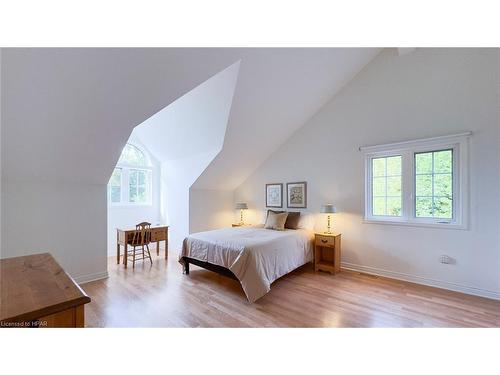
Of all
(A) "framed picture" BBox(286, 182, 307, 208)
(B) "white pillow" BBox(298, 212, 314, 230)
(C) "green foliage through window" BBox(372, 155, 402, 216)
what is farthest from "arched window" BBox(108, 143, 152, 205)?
(C) "green foliage through window" BBox(372, 155, 402, 216)

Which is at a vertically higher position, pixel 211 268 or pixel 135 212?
pixel 135 212

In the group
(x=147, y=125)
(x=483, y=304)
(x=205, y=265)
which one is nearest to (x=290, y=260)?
(x=205, y=265)

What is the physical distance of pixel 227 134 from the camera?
351 cm

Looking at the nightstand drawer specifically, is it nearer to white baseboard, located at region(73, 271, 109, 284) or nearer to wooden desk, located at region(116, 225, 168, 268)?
wooden desk, located at region(116, 225, 168, 268)

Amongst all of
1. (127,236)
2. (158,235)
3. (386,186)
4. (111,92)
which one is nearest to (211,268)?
(158,235)

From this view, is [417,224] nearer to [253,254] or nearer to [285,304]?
[285,304]

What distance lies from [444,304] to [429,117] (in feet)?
7.63

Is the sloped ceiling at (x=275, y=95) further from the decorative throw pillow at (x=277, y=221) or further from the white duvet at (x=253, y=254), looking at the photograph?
the white duvet at (x=253, y=254)

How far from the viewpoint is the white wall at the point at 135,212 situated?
455cm

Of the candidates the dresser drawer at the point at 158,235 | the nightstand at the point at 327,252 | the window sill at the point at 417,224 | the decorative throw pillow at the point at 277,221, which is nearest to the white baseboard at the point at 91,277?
the dresser drawer at the point at 158,235

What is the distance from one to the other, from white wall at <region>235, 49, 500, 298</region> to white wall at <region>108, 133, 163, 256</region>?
332 cm

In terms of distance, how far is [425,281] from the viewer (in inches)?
114

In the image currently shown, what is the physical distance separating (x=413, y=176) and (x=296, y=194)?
185 centimetres

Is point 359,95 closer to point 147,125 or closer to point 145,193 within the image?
point 147,125
